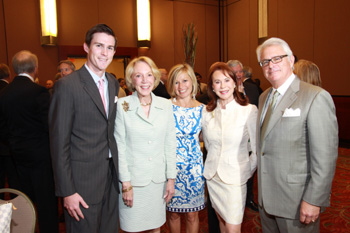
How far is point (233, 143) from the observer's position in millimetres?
2064

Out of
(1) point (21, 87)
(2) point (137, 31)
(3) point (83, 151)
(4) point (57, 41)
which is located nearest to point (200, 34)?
(2) point (137, 31)

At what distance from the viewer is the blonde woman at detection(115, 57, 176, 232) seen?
77.9 inches

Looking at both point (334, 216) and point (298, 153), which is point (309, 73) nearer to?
point (298, 153)

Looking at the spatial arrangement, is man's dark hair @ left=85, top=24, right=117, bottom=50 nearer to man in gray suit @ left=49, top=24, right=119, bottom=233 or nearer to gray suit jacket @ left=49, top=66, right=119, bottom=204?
man in gray suit @ left=49, top=24, right=119, bottom=233

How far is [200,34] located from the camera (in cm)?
956

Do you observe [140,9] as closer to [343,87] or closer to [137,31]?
[137,31]

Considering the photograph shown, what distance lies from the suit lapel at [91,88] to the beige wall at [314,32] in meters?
6.73

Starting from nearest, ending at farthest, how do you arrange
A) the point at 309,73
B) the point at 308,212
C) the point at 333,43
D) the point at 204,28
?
the point at 308,212, the point at 309,73, the point at 333,43, the point at 204,28

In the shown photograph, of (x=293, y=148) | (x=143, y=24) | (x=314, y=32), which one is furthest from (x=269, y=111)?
(x=143, y=24)

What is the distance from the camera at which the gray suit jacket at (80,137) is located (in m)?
1.64

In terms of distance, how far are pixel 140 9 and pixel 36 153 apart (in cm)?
630

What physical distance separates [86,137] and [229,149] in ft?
3.46

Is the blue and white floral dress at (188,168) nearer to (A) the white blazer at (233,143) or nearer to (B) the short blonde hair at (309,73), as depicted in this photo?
(A) the white blazer at (233,143)

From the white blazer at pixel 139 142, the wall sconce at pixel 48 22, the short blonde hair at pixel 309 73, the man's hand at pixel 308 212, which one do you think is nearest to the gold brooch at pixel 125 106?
the white blazer at pixel 139 142
